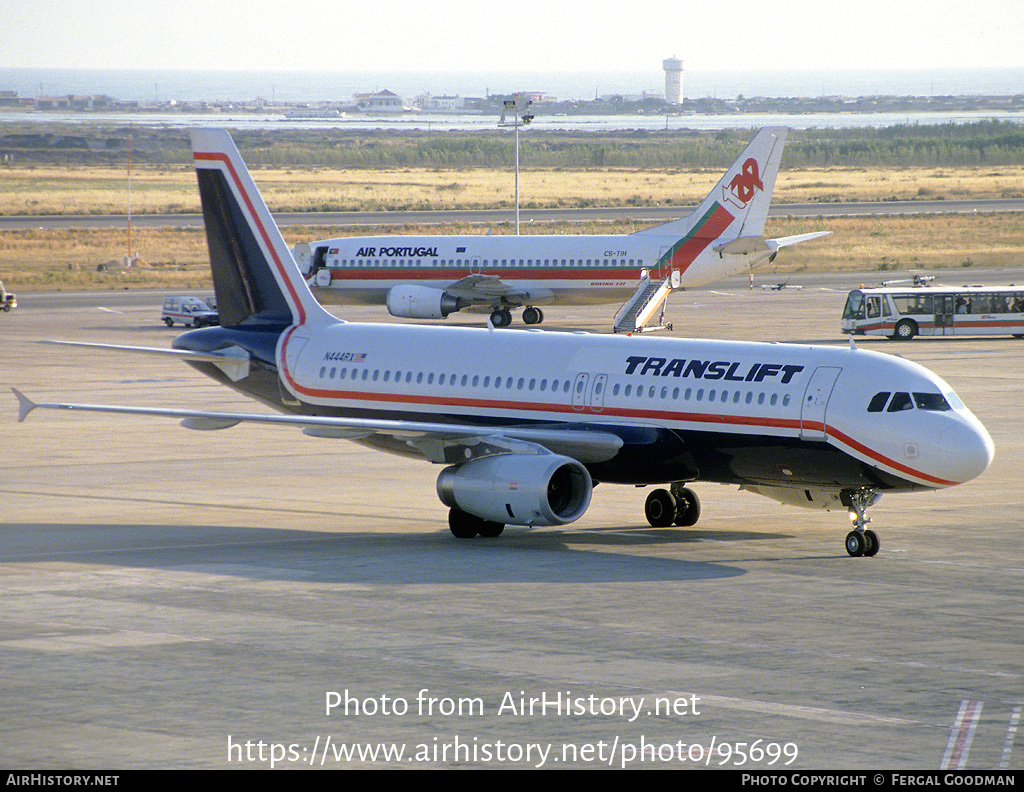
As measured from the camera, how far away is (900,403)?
30.1 m

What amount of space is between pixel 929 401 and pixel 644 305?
154 feet

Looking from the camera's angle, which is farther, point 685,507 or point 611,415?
point 685,507

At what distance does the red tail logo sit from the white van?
26.8m

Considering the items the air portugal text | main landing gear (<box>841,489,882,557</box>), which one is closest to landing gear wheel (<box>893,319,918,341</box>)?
the air portugal text

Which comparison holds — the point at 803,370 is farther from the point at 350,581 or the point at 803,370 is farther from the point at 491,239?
the point at 491,239

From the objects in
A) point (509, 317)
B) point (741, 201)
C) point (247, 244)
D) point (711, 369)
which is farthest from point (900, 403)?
point (509, 317)

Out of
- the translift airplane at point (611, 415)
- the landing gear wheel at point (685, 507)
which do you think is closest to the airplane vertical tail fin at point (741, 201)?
the translift airplane at point (611, 415)

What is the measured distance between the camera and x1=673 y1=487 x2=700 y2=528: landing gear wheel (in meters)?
34.6

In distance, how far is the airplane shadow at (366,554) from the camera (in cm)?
2884

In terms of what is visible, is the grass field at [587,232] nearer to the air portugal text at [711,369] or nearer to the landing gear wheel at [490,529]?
the landing gear wheel at [490,529]

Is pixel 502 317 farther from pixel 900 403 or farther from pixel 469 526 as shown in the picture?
pixel 900 403

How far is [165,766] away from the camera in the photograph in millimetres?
16938

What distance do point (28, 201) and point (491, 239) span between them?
102m

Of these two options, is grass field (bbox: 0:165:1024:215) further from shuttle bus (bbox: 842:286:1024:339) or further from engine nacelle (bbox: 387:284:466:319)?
shuttle bus (bbox: 842:286:1024:339)
